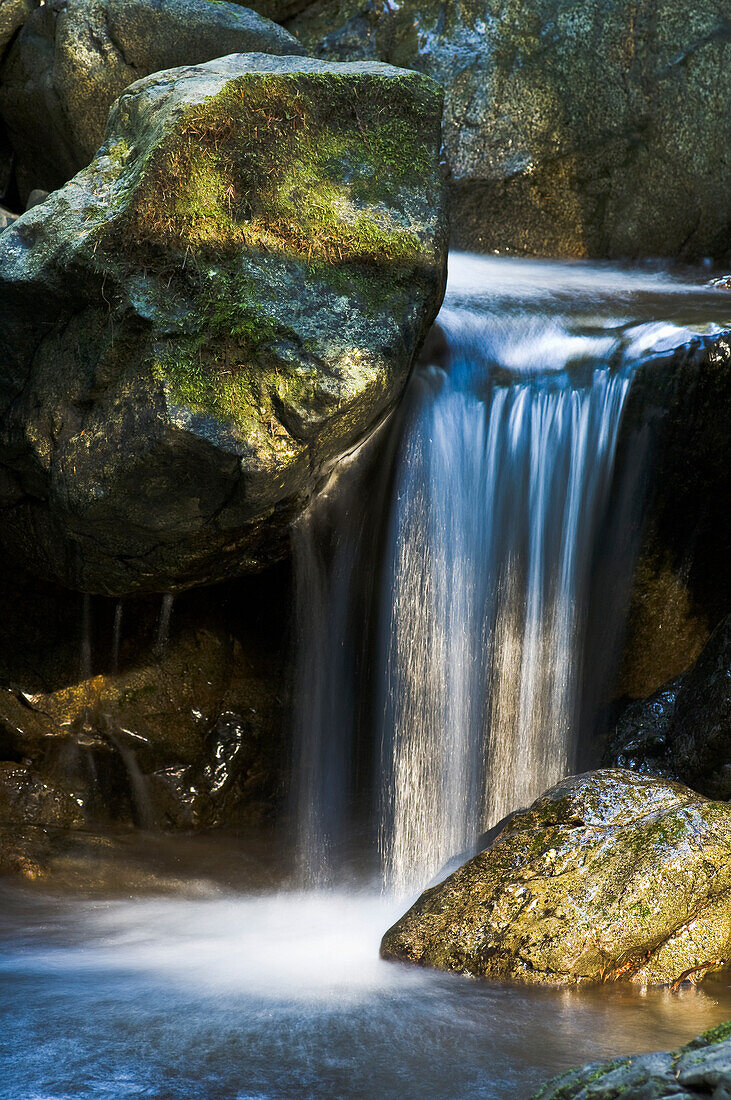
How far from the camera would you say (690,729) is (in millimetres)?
5078

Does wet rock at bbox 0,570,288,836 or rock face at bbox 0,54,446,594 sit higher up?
rock face at bbox 0,54,446,594

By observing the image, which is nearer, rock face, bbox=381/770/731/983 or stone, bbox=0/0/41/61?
rock face, bbox=381/770/731/983

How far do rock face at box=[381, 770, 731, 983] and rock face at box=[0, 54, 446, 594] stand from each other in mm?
1897

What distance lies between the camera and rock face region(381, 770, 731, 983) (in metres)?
3.68

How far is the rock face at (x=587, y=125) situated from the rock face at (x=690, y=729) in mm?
4730

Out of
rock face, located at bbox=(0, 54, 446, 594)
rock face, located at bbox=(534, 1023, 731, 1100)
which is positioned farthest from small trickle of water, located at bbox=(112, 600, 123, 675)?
rock face, located at bbox=(534, 1023, 731, 1100)

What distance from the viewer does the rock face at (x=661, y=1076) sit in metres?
2.04

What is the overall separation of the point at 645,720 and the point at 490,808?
3.36ft

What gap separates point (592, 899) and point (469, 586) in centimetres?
202

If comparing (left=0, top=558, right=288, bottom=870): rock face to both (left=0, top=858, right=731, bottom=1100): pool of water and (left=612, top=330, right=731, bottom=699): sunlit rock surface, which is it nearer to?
(left=0, top=858, right=731, bottom=1100): pool of water

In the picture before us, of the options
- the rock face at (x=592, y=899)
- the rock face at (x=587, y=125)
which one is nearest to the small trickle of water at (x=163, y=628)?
the rock face at (x=592, y=899)

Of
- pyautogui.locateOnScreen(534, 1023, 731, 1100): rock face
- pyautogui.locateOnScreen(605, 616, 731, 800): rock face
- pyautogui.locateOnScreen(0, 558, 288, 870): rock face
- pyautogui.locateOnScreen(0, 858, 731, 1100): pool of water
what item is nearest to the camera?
pyautogui.locateOnScreen(534, 1023, 731, 1100): rock face

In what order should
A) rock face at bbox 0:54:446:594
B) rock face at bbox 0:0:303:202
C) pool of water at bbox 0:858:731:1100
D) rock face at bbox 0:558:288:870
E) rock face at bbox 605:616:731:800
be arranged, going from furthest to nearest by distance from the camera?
rock face at bbox 0:0:303:202 < rock face at bbox 0:558:288:870 < rock face at bbox 605:616:731:800 < rock face at bbox 0:54:446:594 < pool of water at bbox 0:858:731:1100

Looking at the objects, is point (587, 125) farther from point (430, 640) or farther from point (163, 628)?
point (163, 628)
